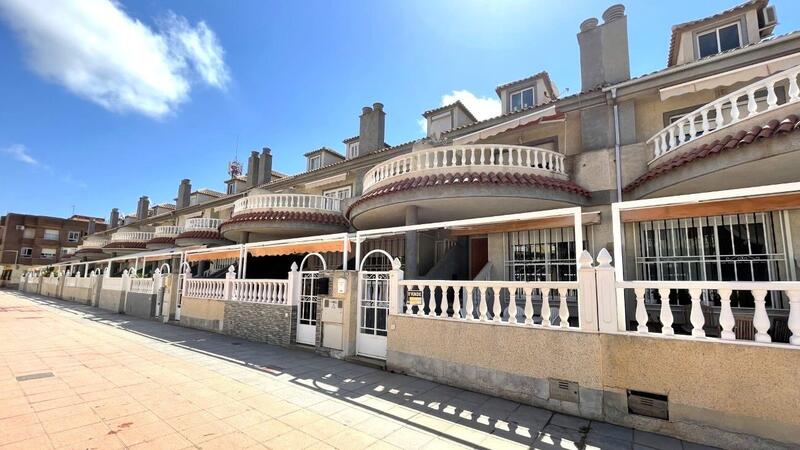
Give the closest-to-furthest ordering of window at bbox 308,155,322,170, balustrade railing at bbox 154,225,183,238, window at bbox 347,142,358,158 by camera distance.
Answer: window at bbox 347,142,358,158
window at bbox 308,155,322,170
balustrade railing at bbox 154,225,183,238

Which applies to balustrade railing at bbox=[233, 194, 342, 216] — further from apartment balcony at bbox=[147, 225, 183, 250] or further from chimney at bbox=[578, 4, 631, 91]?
apartment balcony at bbox=[147, 225, 183, 250]


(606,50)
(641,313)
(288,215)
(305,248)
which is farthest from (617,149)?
(288,215)

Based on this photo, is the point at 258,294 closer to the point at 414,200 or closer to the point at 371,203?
the point at 371,203

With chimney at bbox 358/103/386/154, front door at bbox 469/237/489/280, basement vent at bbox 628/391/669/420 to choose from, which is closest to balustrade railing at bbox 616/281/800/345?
basement vent at bbox 628/391/669/420

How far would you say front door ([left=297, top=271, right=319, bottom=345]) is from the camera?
10.0 m

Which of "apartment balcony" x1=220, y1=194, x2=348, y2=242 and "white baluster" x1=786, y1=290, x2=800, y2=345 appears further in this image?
"apartment balcony" x1=220, y1=194, x2=348, y2=242

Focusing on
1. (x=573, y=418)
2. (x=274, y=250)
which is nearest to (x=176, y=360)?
(x=274, y=250)

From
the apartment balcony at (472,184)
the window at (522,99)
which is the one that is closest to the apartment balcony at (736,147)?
the apartment balcony at (472,184)

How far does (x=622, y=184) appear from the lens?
34.4ft

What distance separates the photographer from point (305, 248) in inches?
419

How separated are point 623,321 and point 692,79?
8.79m

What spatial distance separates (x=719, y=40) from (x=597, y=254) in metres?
7.69

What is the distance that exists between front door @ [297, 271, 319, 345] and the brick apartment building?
64.7m

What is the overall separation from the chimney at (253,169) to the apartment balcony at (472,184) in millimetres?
16659
